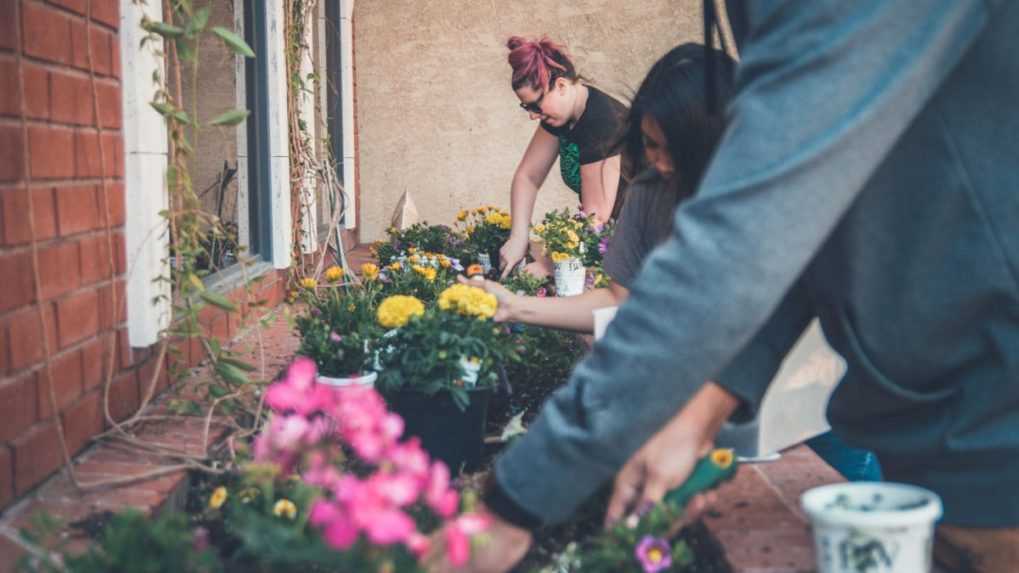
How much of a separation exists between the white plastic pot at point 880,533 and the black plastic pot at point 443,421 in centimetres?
114

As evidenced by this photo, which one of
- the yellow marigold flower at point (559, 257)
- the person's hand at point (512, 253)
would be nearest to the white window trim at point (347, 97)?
the person's hand at point (512, 253)

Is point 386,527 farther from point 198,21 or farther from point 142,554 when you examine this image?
point 198,21

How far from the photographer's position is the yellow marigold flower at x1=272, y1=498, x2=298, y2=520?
1.63 metres

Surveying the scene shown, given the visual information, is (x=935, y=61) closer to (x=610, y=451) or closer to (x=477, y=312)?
(x=610, y=451)

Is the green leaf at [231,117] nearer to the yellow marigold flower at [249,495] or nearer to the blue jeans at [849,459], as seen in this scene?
the yellow marigold flower at [249,495]

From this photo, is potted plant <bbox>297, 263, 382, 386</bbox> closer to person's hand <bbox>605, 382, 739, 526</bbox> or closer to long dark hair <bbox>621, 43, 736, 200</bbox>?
long dark hair <bbox>621, 43, 736, 200</bbox>

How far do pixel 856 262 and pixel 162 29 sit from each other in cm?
175

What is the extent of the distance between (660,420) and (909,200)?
1.61 ft

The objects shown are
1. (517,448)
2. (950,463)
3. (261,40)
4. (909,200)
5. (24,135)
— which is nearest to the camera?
(517,448)

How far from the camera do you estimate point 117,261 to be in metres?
2.47

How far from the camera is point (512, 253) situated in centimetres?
427

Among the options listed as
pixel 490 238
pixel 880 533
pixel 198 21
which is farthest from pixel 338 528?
pixel 490 238

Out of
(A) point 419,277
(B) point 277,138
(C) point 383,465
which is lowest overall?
(A) point 419,277

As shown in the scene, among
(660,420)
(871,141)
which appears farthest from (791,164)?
(660,420)
